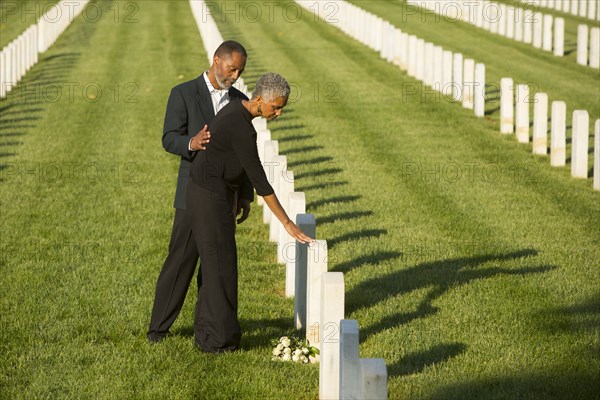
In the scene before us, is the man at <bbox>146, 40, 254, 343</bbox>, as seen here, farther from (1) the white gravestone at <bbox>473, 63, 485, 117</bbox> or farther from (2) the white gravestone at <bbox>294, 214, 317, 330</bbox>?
(1) the white gravestone at <bbox>473, 63, 485, 117</bbox>

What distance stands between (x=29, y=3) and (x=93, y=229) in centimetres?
3689

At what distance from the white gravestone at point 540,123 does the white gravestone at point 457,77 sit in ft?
17.4

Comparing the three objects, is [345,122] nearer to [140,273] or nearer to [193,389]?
[140,273]

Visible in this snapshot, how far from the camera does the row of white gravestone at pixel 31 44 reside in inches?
1059

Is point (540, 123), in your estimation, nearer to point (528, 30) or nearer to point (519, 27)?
point (528, 30)

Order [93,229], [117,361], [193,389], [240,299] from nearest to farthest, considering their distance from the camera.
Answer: [193,389] < [117,361] < [240,299] < [93,229]

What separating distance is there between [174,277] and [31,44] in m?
24.3

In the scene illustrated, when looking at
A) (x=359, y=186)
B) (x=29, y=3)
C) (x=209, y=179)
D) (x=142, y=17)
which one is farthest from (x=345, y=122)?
(x=29, y=3)

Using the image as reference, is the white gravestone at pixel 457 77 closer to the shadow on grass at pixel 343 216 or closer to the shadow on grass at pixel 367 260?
the shadow on grass at pixel 343 216

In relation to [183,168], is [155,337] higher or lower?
lower

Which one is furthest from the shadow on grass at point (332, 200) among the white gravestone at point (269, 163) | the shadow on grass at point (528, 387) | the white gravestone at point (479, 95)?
the white gravestone at point (479, 95)

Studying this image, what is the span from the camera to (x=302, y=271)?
29.6ft

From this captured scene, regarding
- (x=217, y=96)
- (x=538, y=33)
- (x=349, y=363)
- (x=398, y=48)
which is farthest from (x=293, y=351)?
(x=538, y=33)

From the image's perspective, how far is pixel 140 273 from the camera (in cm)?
1098
